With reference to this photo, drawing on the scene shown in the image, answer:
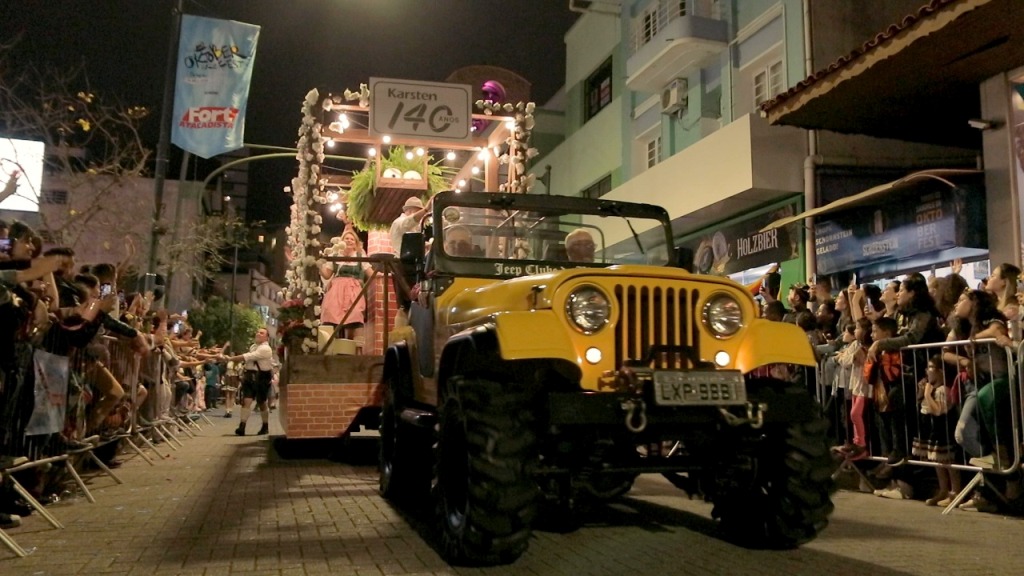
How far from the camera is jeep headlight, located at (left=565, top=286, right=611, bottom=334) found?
4586 mm

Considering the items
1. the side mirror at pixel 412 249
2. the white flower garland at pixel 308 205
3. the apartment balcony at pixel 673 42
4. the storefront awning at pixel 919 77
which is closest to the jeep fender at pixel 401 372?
the side mirror at pixel 412 249

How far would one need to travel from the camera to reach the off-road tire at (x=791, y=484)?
4.77 meters

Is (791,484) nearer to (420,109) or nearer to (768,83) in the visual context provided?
(420,109)

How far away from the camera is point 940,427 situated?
7129mm

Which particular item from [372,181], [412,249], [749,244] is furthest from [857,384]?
[749,244]

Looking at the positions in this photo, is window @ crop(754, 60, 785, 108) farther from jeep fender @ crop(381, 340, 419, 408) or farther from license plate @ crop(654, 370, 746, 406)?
license plate @ crop(654, 370, 746, 406)

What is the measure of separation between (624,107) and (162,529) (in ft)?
58.9

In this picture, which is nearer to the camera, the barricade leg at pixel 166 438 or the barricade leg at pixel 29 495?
the barricade leg at pixel 29 495

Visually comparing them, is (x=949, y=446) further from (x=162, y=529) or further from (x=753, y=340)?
(x=162, y=529)

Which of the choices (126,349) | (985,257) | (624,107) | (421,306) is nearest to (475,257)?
(421,306)

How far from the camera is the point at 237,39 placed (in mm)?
14867

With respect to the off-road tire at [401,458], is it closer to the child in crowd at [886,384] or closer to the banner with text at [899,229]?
the child in crowd at [886,384]

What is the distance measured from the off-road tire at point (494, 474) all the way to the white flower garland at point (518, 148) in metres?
6.70

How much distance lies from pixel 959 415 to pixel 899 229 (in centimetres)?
575
